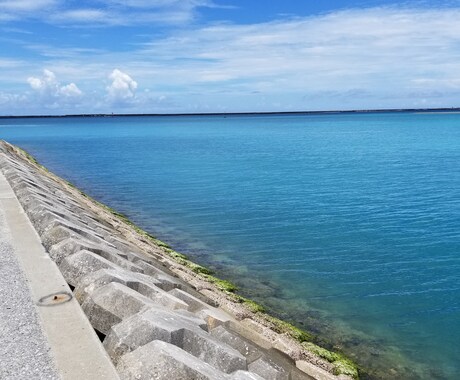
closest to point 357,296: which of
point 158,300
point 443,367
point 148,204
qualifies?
point 443,367

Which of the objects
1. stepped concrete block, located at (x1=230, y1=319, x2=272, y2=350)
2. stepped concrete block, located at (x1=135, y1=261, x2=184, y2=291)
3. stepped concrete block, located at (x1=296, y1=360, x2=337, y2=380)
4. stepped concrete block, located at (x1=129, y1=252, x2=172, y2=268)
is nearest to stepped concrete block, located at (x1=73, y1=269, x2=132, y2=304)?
stepped concrete block, located at (x1=135, y1=261, x2=184, y2=291)

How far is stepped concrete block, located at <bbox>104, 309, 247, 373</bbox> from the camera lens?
5027 mm

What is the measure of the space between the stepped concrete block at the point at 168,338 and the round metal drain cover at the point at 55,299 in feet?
4.53

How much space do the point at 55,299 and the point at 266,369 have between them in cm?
300

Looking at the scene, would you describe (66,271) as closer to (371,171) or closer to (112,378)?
(112,378)

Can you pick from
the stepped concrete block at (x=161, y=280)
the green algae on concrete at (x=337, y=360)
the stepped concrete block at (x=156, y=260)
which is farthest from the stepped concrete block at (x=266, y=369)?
the stepped concrete block at (x=156, y=260)

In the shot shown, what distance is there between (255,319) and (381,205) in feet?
49.5

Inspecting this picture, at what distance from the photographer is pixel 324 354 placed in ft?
29.1

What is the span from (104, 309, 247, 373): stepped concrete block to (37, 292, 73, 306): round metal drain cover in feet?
4.53

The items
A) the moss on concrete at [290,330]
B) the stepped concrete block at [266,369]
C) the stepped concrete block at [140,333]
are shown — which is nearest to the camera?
the stepped concrete block at [140,333]

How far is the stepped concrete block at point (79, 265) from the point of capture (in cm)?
704

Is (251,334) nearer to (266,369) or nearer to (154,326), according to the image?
(266,369)

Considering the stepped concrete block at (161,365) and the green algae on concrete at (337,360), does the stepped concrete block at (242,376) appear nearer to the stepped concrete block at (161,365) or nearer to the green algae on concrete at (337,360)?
the stepped concrete block at (161,365)

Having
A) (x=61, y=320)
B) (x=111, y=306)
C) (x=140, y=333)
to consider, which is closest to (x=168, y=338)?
(x=140, y=333)
